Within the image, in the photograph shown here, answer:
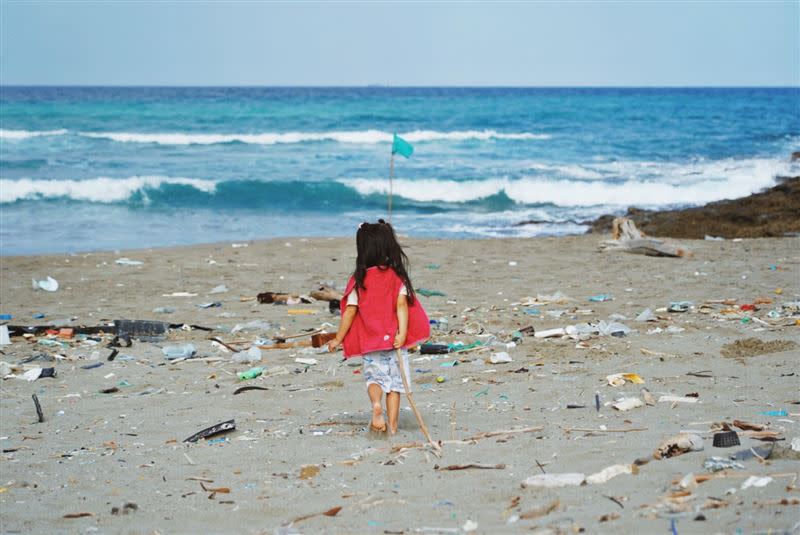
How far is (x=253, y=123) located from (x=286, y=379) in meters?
37.9

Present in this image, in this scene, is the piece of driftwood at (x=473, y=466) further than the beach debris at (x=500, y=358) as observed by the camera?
No

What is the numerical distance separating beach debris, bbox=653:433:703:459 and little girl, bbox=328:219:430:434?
4.63 ft

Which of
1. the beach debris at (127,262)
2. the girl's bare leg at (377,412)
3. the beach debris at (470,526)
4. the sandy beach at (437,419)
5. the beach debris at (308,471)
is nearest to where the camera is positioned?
the beach debris at (470,526)

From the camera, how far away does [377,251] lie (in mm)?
4559

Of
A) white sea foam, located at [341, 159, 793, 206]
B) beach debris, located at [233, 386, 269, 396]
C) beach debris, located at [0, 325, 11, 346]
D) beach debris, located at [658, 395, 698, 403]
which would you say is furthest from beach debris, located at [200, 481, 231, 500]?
white sea foam, located at [341, 159, 793, 206]

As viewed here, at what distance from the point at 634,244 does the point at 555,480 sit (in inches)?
334

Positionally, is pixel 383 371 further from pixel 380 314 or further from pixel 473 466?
pixel 473 466

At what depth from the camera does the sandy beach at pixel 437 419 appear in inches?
133

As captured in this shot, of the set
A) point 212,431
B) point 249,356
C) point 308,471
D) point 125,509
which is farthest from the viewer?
point 249,356

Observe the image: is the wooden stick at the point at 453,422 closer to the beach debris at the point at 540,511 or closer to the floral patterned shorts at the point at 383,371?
the floral patterned shorts at the point at 383,371

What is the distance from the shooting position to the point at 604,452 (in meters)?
3.91

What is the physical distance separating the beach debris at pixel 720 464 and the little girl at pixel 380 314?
1.65 metres

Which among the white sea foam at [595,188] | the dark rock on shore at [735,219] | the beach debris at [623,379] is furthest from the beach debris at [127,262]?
the white sea foam at [595,188]

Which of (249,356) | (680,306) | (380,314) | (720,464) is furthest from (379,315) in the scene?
(680,306)
